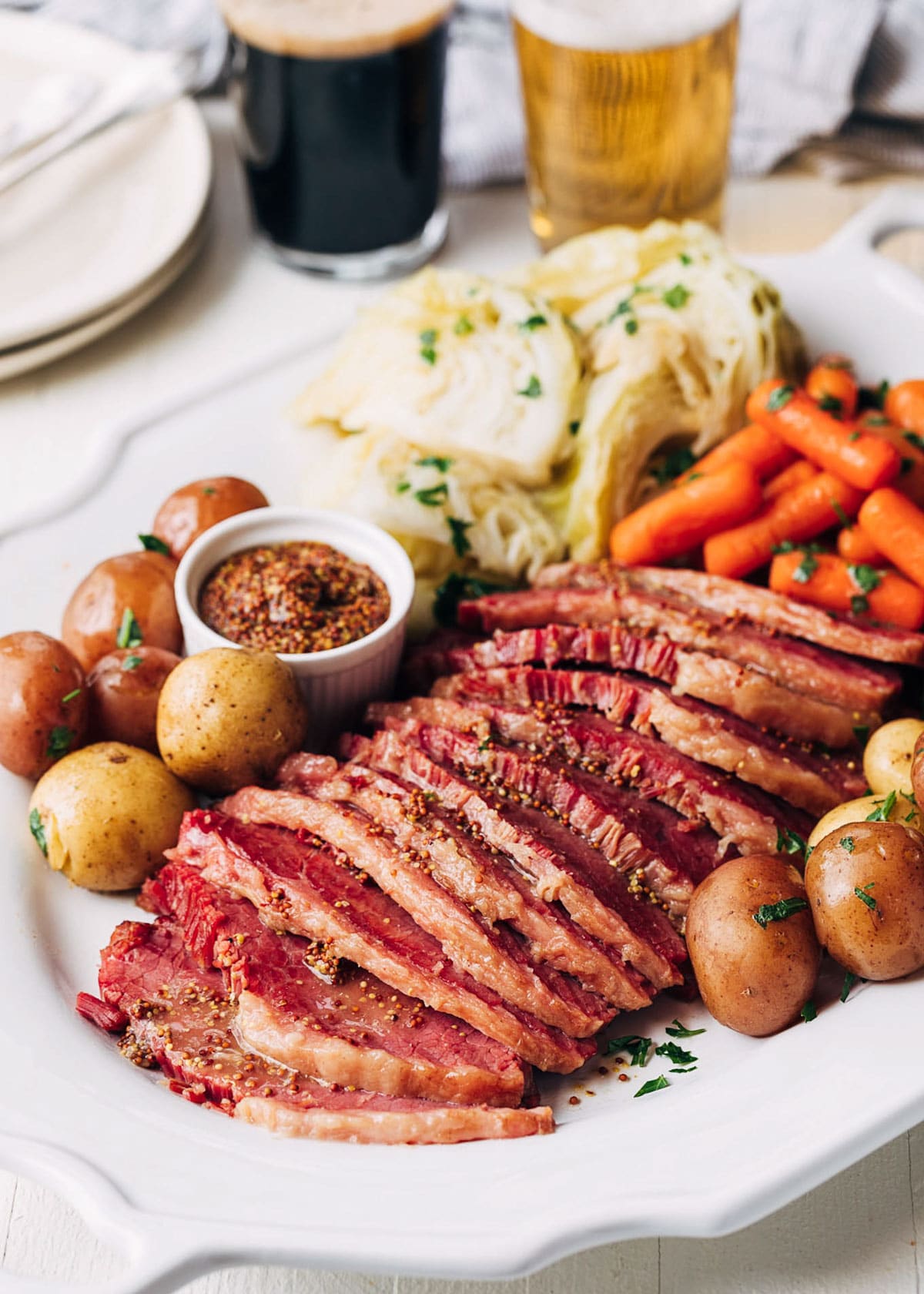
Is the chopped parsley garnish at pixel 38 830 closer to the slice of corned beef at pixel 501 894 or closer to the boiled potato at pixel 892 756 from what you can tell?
the slice of corned beef at pixel 501 894

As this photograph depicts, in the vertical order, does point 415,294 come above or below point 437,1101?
above

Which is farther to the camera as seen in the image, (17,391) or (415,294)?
(17,391)

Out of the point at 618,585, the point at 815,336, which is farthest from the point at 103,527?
the point at 815,336

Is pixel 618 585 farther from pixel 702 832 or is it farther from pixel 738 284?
pixel 738 284

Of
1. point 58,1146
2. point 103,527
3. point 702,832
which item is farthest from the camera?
point 103,527

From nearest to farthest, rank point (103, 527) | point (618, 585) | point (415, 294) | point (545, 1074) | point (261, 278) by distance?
point (545, 1074) < point (618, 585) < point (103, 527) < point (415, 294) < point (261, 278)

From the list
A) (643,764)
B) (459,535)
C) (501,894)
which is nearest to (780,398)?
(459,535)

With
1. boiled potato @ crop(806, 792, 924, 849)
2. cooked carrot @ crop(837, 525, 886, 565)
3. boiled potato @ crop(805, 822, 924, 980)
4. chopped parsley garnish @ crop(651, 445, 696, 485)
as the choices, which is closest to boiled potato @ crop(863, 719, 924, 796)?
boiled potato @ crop(806, 792, 924, 849)
